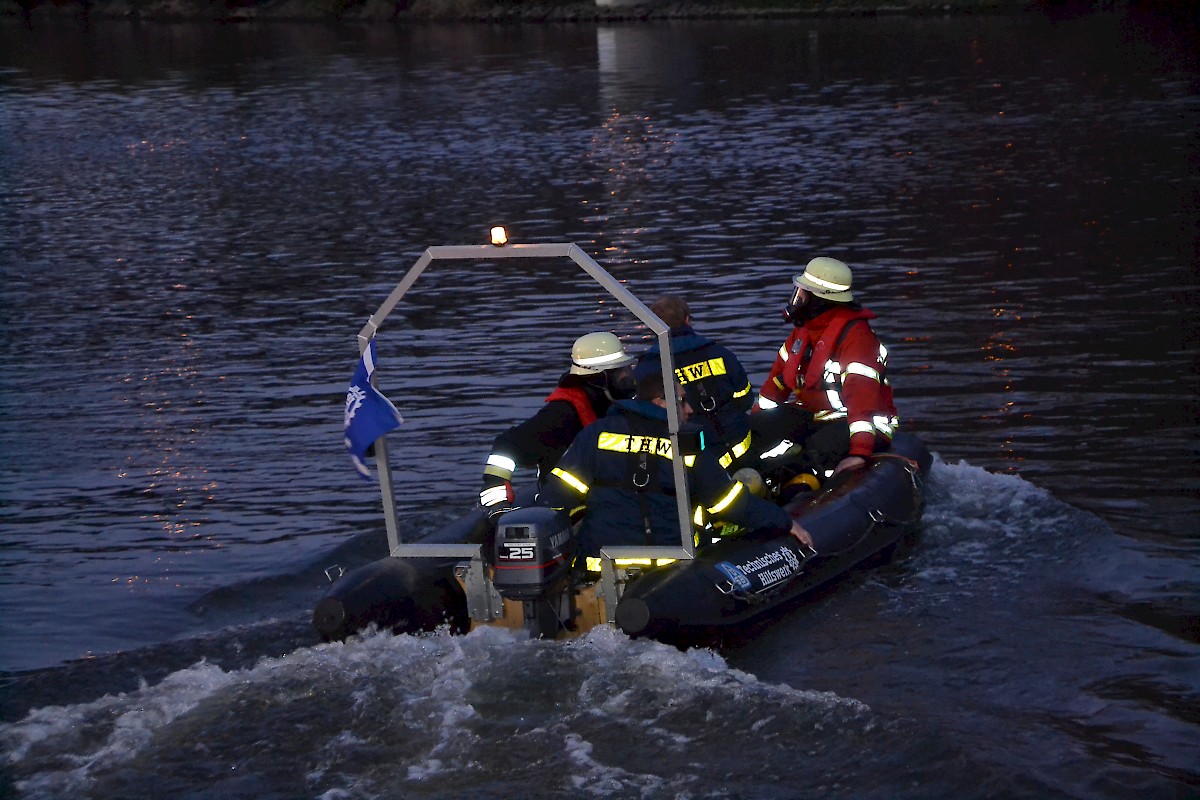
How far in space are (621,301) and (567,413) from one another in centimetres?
83

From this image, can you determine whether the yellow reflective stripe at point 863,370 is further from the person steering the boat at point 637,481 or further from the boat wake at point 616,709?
the person steering the boat at point 637,481

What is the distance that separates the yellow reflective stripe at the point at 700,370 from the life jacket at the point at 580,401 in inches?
28.9

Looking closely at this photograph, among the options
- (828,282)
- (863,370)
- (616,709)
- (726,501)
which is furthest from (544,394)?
(616,709)

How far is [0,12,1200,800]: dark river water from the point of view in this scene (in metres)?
7.25

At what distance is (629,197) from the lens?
78.4ft

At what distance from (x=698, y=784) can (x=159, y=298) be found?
13.4 meters

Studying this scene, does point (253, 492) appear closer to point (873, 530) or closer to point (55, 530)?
point (55, 530)

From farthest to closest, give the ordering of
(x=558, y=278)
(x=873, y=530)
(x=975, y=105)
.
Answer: (x=975, y=105)
(x=558, y=278)
(x=873, y=530)

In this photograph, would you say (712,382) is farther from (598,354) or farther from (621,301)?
(621,301)

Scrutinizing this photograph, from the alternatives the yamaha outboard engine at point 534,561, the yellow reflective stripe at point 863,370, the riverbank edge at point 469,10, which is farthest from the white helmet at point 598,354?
the riverbank edge at point 469,10

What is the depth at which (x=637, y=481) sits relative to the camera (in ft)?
27.1

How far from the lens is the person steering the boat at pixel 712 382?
941 cm

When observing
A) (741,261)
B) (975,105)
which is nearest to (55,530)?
(741,261)

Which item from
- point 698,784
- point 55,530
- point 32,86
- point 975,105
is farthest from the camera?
point 32,86
